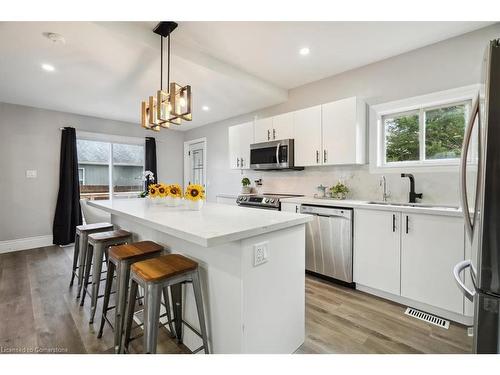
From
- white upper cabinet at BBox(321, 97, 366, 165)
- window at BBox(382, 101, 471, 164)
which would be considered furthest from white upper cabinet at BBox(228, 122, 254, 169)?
window at BBox(382, 101, 471, 164)

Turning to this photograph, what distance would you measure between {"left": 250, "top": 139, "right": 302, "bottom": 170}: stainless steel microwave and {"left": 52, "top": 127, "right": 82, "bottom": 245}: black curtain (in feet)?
11.1

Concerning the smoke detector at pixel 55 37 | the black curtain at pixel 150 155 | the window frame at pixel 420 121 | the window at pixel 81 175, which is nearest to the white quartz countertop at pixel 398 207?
the window frame at pixel 420 121

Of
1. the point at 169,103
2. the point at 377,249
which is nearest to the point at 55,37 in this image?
the point at 169,103

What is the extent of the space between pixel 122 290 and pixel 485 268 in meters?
1.96

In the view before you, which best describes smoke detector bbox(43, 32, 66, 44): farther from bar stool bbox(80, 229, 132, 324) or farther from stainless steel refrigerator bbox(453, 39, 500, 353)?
stainless steel refrigerator bbox(453, 39, 500, 353)

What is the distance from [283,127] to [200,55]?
4.87 ft

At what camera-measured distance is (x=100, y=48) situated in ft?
7.73

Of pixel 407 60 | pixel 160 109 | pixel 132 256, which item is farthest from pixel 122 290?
pixel 407 60

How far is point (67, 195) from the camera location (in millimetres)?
4477

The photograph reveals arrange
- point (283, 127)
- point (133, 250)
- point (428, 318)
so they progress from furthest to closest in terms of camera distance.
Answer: point (283, 127) < point (428, 318) < point (133, 250)

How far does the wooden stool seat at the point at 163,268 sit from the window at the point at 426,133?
2.65 meters

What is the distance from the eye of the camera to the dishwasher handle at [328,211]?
2.59m

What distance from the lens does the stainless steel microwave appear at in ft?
11.4

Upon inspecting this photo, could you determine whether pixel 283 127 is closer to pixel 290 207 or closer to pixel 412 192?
pixel 290 207
